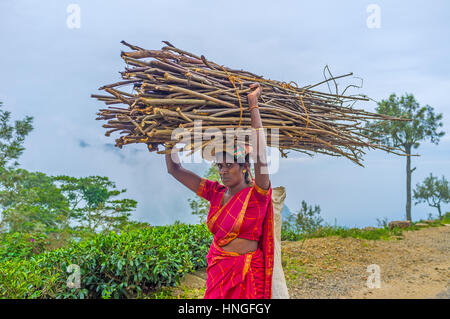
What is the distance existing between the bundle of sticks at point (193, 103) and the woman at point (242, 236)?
19cm

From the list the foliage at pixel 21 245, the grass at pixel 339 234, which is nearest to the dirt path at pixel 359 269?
the grass at pixel 339 234

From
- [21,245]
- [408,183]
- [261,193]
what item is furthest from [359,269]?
[408,183]

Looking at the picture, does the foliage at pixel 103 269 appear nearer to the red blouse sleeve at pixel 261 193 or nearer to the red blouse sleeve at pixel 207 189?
the red blouse sleeve at pixel 207 189

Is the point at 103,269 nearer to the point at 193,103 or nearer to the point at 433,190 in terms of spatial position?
the point at 193,103

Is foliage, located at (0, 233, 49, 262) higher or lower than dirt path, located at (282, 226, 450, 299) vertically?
higher

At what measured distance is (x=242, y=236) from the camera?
2.20m

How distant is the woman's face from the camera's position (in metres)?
2.19

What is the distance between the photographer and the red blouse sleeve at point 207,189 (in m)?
2.51

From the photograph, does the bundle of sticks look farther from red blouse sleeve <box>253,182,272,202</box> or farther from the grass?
the grass

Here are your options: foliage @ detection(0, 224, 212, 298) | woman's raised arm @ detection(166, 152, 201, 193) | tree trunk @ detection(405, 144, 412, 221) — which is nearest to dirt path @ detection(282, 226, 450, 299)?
foliage @ detection(0, 224, 212, 298)

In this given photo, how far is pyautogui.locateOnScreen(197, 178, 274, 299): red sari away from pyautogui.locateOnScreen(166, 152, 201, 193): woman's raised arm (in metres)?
0.41

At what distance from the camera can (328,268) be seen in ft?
19.7

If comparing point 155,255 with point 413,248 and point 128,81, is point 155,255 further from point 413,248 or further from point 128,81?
point 413,248

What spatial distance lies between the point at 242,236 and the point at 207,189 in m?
0.50
